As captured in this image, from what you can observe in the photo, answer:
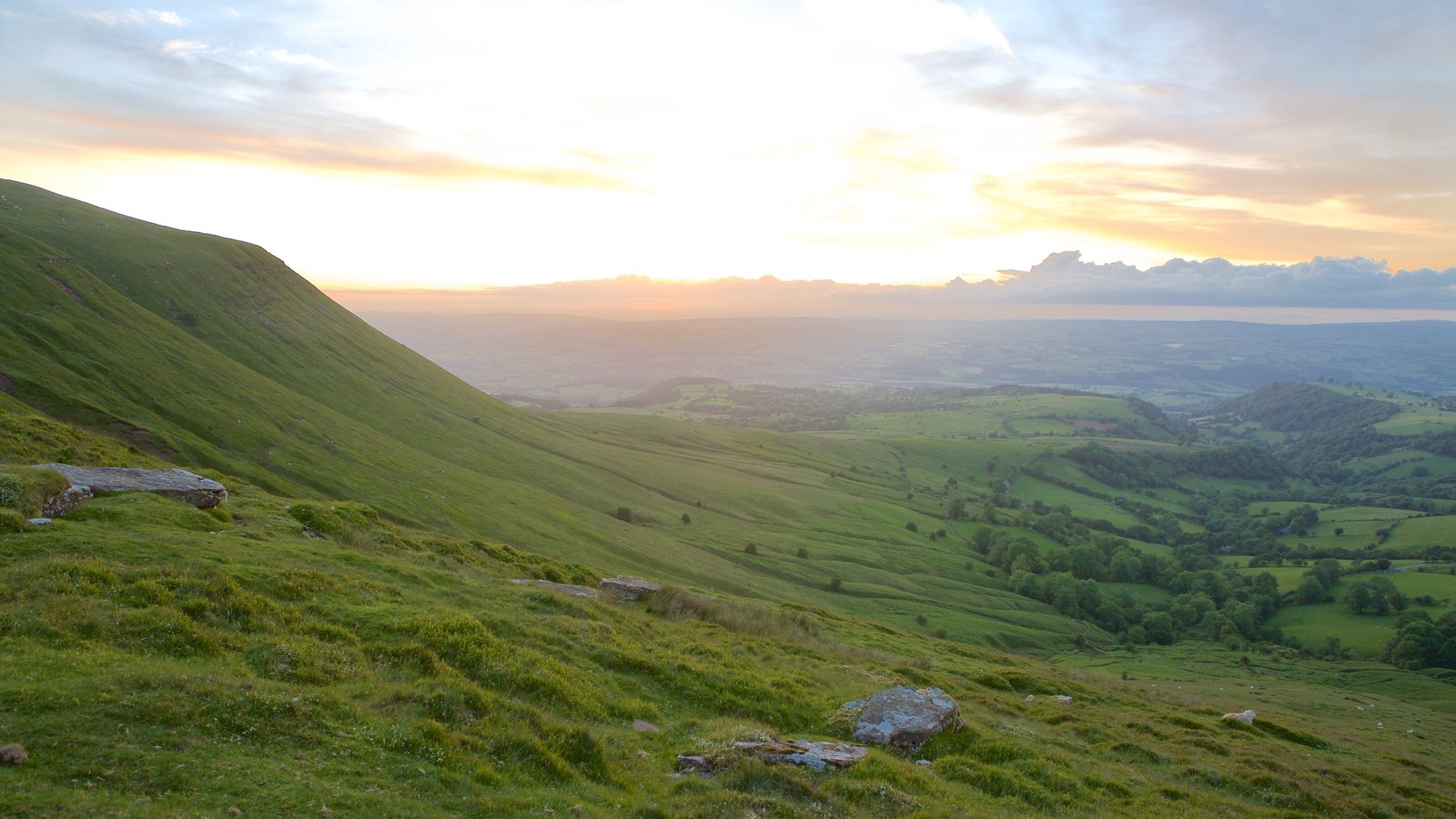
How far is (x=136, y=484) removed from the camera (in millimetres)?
28938

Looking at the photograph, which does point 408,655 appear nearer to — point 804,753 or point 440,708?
point 440,708

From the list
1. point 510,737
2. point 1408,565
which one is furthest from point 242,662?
point 1408,565

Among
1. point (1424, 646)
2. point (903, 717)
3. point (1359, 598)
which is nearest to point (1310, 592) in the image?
point (1359, 598)

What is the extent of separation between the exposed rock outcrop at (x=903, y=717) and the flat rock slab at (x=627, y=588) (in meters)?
16.0

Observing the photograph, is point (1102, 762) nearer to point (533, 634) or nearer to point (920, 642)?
point (533, 634)

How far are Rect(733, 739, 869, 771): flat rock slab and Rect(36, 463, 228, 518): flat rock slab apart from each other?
1044 inches

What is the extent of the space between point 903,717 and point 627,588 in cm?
1873

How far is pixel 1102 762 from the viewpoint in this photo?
2609cm

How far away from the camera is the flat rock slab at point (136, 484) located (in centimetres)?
2620

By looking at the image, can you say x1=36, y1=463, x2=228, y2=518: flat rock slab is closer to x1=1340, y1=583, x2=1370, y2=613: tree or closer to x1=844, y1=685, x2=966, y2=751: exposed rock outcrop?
x1=844, y1=685, x2=966, y2=751: exposed rock outcrop

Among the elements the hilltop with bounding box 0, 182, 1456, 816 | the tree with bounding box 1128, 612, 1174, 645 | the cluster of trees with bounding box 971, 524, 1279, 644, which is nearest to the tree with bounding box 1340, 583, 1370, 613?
the cluster of trees with bounding box 971, 524, 1279, 644

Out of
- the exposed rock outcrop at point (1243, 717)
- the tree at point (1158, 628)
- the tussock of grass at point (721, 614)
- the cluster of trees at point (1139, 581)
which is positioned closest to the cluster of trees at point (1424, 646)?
the cluster of trees at point (1139, 581)

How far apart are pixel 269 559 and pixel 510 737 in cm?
1347

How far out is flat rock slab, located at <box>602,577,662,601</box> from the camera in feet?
121
